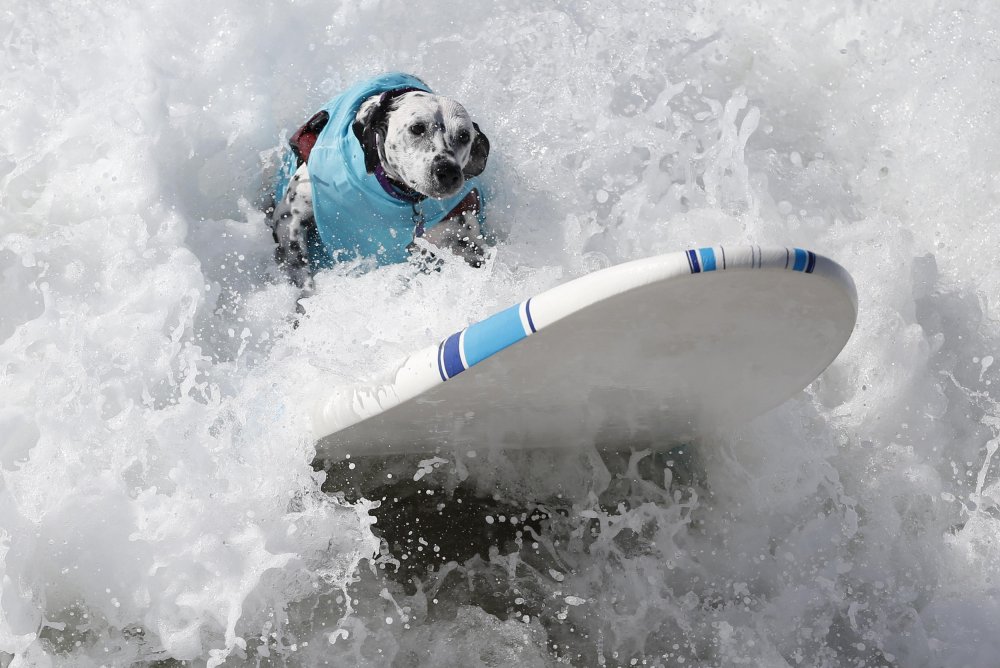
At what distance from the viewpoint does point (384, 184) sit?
3.38 metres

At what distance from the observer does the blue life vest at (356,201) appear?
3404 millimetres

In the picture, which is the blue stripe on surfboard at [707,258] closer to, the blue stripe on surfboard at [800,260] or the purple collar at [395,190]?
the blue stripe on surfboard at [800,260]

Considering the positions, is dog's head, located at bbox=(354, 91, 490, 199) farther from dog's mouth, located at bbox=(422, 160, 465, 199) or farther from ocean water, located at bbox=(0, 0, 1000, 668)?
ocean water, located at bbox=(0, 0, 1000, 668)

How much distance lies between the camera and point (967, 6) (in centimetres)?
499

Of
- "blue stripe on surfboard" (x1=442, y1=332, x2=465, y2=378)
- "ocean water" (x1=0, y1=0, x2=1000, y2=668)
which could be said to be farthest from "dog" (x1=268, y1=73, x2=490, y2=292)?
"blue stripe on surfboard" (x1=442, y1=332, x2=465, y2=378)

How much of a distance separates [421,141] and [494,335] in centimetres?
110

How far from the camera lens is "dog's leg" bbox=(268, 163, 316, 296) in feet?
11.9

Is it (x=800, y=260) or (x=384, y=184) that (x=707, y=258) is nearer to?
(x=800, y=260)

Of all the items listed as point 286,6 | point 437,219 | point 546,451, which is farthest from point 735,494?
point 286,6

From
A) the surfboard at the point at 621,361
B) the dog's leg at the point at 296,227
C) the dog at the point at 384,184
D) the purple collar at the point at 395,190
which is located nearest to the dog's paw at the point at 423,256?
the dog at the point at 384,184

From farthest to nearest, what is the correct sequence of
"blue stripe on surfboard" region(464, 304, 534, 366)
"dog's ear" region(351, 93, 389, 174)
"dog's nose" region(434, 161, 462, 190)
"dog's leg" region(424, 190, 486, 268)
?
"dog's leg" region(424, 190, 486, 268) → "dog's ear" region(351, 93, 389, 174) → "dog's nose" region(434, 161, 462, 190) → "blue stripe on surfboard" region(464, 304, 534, 366)

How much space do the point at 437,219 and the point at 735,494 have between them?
52.3 inches

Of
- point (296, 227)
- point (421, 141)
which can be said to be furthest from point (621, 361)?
point (296, 227)

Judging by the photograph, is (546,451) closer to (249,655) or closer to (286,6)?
(249,655)
